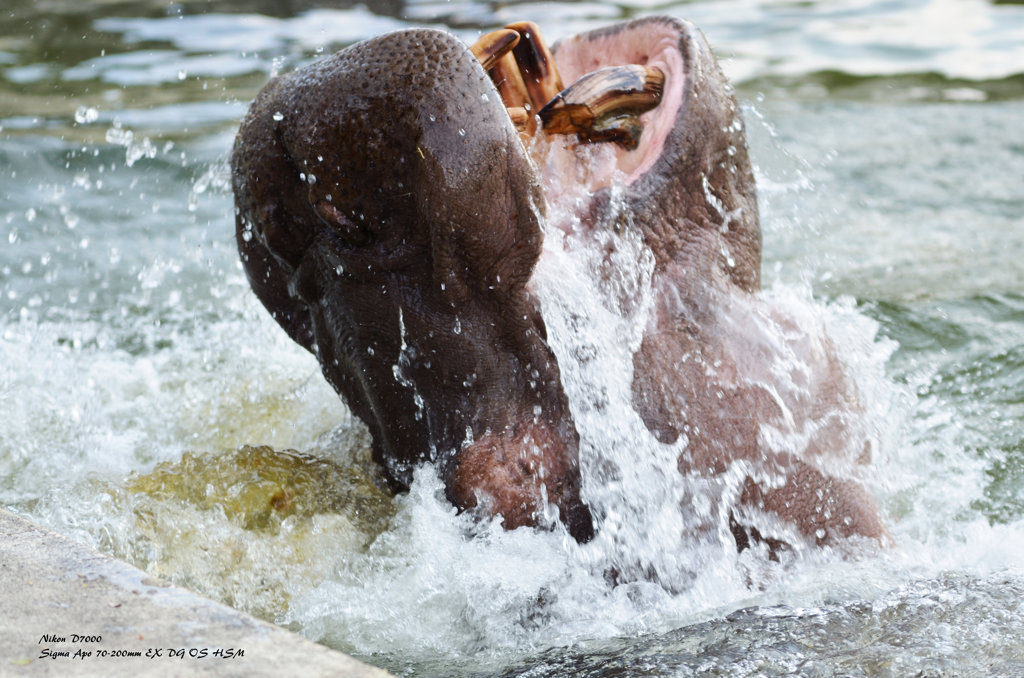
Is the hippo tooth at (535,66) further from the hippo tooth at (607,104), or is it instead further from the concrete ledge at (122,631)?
the concrete ledge at (122,631)

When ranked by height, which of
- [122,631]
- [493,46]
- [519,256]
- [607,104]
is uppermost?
[493,46]

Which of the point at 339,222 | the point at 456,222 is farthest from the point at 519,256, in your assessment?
the point at 339,222

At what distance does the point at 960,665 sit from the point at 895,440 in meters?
1.40

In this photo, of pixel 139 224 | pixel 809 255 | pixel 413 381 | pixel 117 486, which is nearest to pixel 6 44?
pixel 139 224

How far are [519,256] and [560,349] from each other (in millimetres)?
243

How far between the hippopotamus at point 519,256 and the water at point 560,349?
3.9 inches

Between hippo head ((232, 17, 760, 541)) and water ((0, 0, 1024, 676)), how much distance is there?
0.38ft

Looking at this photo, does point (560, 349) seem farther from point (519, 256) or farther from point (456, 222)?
point (456, 222)

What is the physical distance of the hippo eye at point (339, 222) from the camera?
7.17ft

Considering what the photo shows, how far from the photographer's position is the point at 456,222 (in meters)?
2.17

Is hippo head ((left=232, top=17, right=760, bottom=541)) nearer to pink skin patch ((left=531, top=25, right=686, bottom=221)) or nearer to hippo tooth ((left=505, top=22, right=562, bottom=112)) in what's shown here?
pink skin patch ((left=531, top=25, right=686, bottom=221))

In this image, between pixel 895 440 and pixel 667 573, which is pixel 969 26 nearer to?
pixel 895 440

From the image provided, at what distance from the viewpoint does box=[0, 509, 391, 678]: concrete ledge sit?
1638 millimetres

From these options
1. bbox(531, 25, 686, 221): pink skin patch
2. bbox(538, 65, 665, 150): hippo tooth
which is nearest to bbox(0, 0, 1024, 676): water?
bbox(531, 25, 686, 221): pink skin patch
